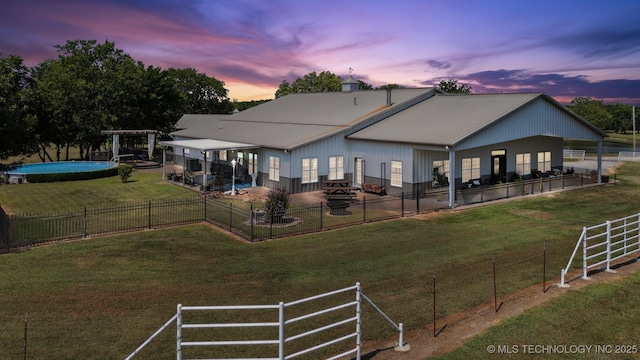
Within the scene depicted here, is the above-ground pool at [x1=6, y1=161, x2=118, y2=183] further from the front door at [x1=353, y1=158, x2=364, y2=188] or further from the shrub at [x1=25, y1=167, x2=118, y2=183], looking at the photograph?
the front door at [x1=353, y1=158, x2=364, y2=188]

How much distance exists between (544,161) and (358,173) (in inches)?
668

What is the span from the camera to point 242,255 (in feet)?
61.8

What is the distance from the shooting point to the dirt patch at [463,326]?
10.4 metres

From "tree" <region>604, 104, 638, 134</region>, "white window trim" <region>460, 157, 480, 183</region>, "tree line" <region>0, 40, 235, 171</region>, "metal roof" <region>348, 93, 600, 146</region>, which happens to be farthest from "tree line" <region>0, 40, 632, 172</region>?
"tree" <region>604, 104, 638, 134</region>

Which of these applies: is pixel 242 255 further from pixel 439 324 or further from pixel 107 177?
pixel 107 177

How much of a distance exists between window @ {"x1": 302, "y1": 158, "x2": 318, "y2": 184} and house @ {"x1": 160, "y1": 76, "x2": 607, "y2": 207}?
0.07 meters

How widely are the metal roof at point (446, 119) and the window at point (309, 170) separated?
3730 millimetres

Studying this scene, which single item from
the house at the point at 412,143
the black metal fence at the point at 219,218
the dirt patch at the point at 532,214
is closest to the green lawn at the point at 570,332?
the black metal fence at the point at 219,218

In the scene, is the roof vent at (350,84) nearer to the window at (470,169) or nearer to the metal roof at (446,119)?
the metal roof at (446,119)

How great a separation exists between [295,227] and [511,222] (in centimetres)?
1118

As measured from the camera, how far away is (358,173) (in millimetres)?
36000

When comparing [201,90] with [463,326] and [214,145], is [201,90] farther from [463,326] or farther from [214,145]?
[463,326]

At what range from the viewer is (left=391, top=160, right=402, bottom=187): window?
33.2m

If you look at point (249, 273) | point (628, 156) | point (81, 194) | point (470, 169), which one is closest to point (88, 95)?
point (81, 194)
